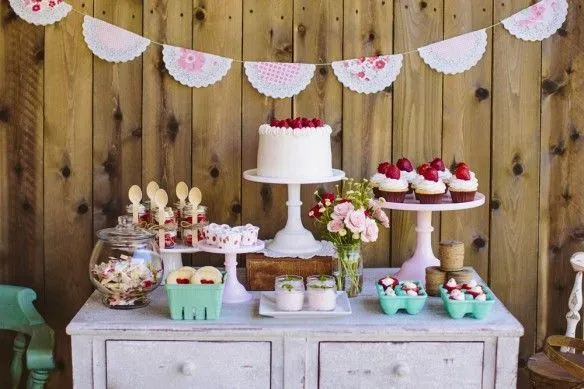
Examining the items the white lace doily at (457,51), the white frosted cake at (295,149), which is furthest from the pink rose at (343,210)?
the white lace doily at (457,51)

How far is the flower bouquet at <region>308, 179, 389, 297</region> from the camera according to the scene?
7.88 ft

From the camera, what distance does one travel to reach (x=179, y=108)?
110 inches

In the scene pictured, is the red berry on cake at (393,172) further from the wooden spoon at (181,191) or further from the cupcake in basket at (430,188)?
the wooden spoon at (181,191)

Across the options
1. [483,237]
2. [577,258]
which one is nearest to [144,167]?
[483,237]

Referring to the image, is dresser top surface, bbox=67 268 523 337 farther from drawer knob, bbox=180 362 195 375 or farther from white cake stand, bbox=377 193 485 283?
white cake stand, bbox=377 193 485 283

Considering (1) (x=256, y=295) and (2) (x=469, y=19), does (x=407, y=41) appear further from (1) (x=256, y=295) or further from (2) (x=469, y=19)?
(1) (x=256, y=295)

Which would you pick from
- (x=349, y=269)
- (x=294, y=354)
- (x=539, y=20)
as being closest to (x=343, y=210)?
(x=349, y=269)

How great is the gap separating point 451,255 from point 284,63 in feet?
2.56

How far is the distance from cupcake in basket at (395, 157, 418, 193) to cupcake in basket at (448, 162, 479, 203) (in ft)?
0.39

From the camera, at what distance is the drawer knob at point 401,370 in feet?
7.49

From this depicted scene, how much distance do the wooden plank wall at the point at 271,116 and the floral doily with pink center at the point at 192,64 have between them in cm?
3

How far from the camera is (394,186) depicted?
A: 8.38ft

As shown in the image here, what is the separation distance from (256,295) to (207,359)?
289 millimetres

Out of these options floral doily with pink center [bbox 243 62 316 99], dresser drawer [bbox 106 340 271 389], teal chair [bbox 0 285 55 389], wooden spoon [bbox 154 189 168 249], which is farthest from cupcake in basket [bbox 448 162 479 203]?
teal chair [bbox 0 285 55 389]
